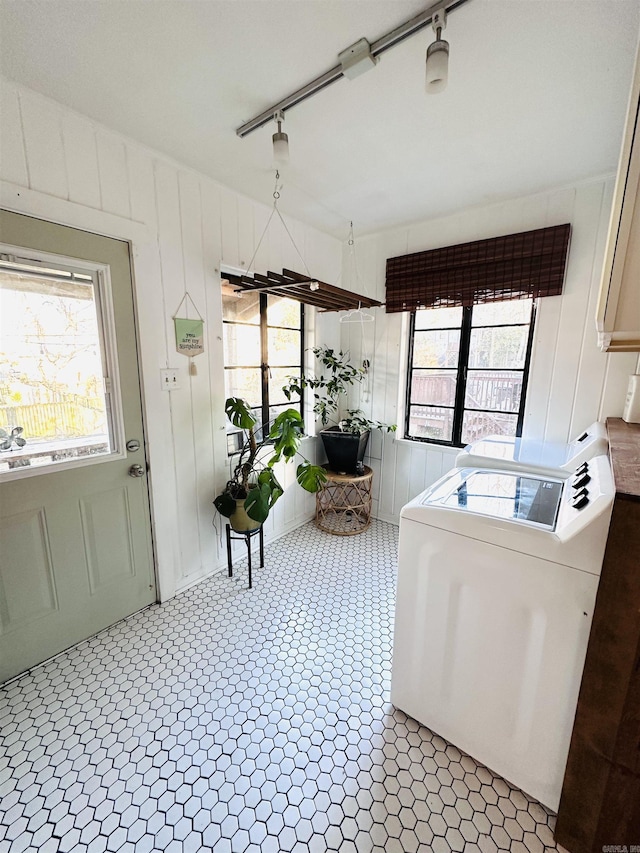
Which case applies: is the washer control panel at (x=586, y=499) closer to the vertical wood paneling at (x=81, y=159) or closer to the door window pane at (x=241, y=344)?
the door window pane at (x=241, y=344)

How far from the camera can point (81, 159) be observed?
1594mm

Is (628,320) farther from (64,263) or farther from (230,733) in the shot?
(64,263)

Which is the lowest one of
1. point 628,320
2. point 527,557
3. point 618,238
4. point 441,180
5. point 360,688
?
point 360,688

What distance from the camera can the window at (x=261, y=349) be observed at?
2.46 m

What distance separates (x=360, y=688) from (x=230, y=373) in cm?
202

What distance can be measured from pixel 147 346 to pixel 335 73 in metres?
1.50

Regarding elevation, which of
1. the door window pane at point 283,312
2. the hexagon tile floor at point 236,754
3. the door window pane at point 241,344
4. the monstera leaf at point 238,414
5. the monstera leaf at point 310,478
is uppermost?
the door window pane at point 283,312

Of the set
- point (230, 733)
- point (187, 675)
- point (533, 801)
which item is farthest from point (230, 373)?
point (533, 801)

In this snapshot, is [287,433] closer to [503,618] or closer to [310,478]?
[310,478]

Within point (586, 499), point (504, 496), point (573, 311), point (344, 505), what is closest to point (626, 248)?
point (586, 499)

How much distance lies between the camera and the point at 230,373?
8.09 ft

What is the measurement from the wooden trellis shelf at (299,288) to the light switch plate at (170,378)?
671 mm

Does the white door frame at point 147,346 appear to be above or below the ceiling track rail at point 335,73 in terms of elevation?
below

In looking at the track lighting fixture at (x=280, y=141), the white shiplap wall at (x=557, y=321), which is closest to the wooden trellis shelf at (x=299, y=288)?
the track lighting fixture at (x=280, y=141)
